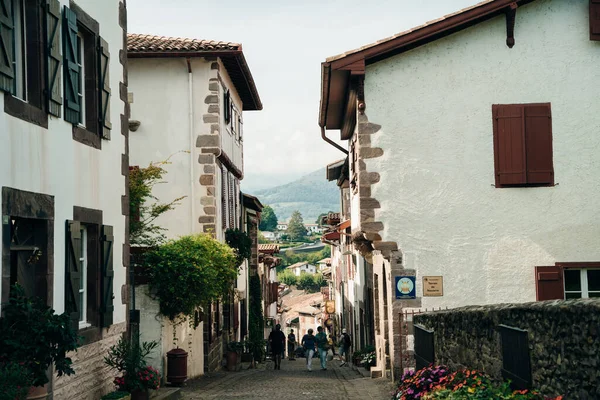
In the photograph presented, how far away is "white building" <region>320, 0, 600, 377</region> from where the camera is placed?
1577 centimetres

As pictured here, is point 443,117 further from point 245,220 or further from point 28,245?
point 245,220

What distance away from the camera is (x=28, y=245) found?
32.6 ft

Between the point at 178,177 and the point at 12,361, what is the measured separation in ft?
43.2

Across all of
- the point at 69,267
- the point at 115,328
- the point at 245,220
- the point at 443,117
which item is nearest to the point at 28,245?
the point at 69,267

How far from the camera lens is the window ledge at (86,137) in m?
11.3

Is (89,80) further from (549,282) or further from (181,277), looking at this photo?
(549,282)

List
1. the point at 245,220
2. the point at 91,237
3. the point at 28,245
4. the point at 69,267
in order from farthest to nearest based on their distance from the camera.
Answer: the point at 245,220 → the point at 91,237 → the point at 69,267 → the point at 28,245

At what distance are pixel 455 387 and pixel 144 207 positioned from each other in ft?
37.1

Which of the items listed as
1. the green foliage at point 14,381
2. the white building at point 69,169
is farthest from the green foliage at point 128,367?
the green foliage at point 14,381

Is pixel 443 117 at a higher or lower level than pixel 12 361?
higher

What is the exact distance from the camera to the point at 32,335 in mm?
8805

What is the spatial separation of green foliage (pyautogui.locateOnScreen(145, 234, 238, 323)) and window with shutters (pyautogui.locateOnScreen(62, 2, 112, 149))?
A: 474 centimetres

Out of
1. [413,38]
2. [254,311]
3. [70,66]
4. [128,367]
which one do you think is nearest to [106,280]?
[128,367]

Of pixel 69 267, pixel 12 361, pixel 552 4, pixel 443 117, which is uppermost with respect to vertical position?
pixel 552 4
